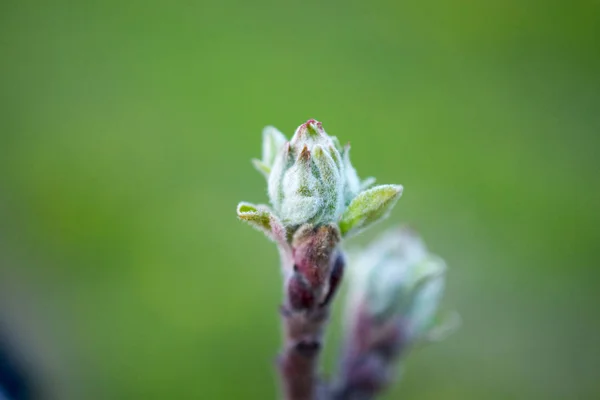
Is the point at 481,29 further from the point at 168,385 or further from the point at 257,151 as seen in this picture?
the point at 168,385

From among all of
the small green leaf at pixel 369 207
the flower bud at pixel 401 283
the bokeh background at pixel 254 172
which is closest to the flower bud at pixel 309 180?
the small green leaf at pixel 369 207

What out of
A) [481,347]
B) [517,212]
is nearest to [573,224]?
[517,212]

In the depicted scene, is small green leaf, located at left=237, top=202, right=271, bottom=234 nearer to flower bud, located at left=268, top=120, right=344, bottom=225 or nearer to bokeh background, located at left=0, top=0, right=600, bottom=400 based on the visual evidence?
flower bud, located at left=268, top=120, right=344, bottom=225

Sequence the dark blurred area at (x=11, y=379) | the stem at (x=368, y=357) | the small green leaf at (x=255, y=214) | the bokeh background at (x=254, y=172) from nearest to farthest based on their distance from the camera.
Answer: the small green leaf at (x=255, y=214)
the dark blurred area at (x=11, y=379)
the stem at (x=368, y=357)
the bokeh background at (x=254, y=172)

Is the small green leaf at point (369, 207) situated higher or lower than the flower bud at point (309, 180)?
lower

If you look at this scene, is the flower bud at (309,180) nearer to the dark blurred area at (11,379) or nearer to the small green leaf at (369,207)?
the small green leaf at (369,207)

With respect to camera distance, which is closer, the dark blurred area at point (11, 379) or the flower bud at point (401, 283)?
the dark blurred area at point (11, 379)

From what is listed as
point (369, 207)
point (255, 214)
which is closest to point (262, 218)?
point (255, 214)
